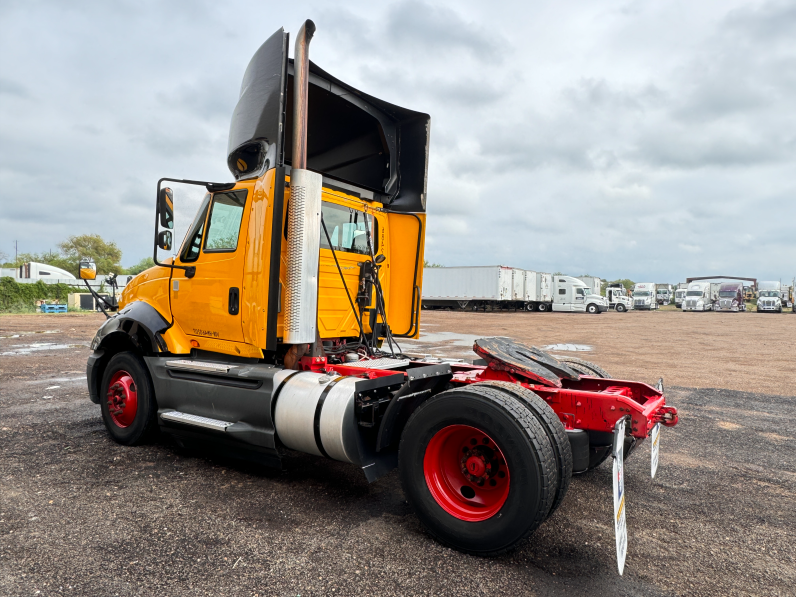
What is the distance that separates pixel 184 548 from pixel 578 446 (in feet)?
8.63

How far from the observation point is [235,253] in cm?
462

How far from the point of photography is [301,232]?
4.20 meters

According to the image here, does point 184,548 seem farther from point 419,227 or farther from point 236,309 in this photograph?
point 419,227

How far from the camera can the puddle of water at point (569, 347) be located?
582 inches

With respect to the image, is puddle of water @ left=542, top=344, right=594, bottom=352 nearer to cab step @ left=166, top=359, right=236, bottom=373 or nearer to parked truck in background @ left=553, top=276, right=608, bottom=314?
cab step @ left=166, top=359, right=236, bottom=373

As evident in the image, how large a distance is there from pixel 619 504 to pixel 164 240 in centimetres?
426

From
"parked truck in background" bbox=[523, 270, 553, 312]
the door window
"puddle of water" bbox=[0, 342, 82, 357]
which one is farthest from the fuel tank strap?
"parked truck in background" bbox=[523, 270, 553, 312]

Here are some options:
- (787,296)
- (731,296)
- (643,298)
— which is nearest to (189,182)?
(643,298)

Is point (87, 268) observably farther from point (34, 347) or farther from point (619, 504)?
point (34, 347)

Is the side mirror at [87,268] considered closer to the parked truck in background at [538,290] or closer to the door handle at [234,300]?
the door handle at [234,300]

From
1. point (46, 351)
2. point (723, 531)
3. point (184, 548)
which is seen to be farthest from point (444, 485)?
point (46, 351)

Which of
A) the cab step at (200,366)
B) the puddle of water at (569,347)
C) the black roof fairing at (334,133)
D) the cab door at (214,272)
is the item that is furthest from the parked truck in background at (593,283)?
the cab step at (200,366)

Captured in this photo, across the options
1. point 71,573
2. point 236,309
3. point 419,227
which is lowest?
point 71,573

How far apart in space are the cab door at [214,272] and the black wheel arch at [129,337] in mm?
244
